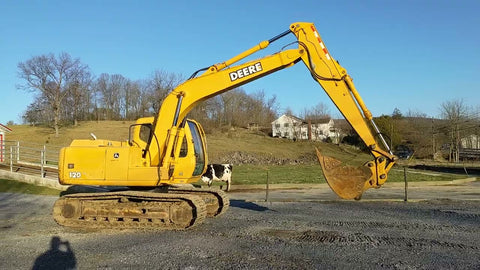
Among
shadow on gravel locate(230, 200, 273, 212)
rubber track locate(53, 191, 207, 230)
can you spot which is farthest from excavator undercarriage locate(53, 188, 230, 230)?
shadow on gravel locate(230, 200, 273, 212)

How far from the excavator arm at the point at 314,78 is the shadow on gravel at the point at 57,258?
2.74 m

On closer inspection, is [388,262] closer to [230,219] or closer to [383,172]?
[383,172]

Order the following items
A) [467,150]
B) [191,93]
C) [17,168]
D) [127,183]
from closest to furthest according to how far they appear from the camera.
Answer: [127,183], [191,93], [17,168], [467,150]

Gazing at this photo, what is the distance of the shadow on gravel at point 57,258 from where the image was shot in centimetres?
668

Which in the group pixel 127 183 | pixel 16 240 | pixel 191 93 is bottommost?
pixel 16 240

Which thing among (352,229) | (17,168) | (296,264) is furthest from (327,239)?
(17,168)

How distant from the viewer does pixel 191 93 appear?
1059cm

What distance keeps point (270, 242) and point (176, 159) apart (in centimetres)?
339

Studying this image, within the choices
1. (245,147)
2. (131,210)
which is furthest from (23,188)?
(245,147)

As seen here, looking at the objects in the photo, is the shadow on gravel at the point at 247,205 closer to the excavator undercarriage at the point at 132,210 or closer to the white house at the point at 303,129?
the excavator undercarriage at the point at 132,210

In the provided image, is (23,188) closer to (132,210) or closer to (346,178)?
(132,210)

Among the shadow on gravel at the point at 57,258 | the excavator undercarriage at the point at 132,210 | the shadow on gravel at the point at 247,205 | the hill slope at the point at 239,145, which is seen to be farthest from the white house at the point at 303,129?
the shadow on gravel at the point at 57,258

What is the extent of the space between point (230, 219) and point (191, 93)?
11.6ft

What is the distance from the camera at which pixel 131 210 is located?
32.3 ft
